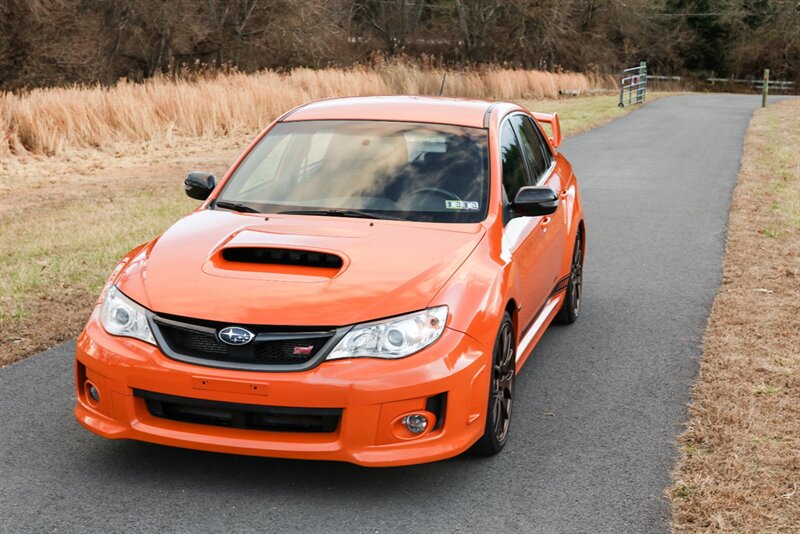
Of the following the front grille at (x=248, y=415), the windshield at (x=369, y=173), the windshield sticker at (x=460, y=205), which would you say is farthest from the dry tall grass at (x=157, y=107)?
the front grille at (x=248, y=415)

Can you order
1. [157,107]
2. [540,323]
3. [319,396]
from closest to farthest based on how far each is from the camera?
[319,396]
[540,323]
[157,107]

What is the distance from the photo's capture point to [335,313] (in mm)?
4285

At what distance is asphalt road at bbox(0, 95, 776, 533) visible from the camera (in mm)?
4191

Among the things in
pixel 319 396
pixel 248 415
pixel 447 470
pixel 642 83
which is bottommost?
pixel 642 83

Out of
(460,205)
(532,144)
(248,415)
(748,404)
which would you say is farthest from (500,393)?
(532,144)

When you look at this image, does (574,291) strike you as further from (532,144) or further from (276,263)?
(276,263)

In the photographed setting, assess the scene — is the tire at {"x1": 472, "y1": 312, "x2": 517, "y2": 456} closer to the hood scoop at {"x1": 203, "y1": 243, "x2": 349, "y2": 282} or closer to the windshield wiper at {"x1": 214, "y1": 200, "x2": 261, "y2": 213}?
the hood scoop at {"x1": 203, "y1": 243, "x2": 349, "y2": 282}

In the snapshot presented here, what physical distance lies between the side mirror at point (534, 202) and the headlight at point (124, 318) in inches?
82.3

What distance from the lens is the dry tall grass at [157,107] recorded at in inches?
686

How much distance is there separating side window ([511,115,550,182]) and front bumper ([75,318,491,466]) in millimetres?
2407

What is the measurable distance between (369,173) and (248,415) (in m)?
1.83

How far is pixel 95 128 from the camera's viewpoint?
61.1 feet

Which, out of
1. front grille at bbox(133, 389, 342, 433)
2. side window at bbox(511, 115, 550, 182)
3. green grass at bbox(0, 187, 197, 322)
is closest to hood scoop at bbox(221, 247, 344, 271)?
front grille at bbox(133, 389, 342, 433)

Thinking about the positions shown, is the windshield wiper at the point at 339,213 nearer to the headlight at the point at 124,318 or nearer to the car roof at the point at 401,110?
the car roof at the point at 401,110
